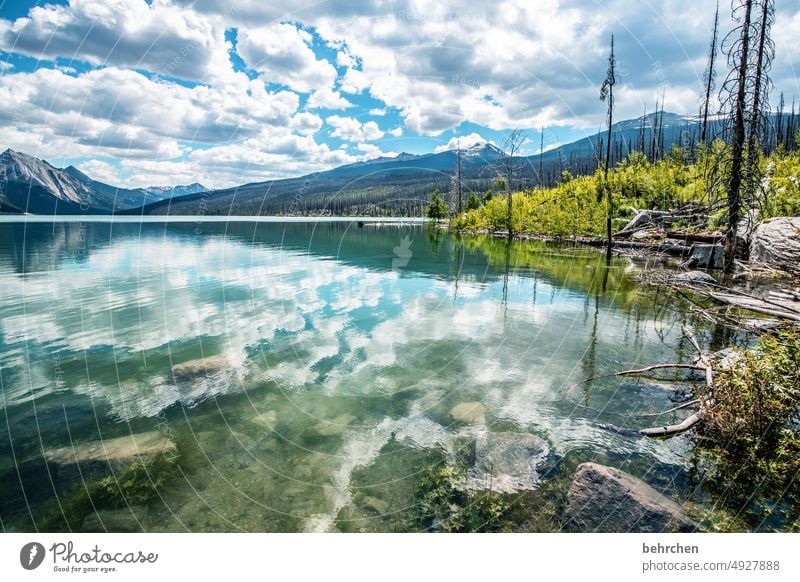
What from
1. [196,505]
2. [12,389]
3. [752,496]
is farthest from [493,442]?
[12,389]

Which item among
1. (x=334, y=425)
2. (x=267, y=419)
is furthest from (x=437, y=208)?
(x=334, y=425)

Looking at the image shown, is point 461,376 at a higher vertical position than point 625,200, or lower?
lower

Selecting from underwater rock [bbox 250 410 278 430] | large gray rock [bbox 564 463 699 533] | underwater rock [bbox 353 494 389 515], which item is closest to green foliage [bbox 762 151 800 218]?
large gray rock [bbox 564 463 699 533]

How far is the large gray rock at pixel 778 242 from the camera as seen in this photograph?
21.0 meters

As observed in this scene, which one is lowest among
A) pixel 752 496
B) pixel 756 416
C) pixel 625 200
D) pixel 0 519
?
pixel 0 519

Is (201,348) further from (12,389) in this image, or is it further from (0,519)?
(0,519)

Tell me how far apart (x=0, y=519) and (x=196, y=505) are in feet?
10.7

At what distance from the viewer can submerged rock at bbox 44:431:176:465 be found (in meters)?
8.38

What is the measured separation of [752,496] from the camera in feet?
21.3

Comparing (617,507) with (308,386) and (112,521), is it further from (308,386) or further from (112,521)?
(308,386)

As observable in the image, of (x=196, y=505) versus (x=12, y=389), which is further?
(x=12, y=389)

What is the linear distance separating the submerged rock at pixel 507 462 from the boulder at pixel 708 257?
85.3 ft

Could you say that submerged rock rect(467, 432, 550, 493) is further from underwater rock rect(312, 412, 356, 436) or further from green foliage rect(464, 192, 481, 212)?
green foliage rect(464, 192, 481, 212)

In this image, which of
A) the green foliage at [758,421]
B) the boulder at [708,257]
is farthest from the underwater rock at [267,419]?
the boulder at [708,257]
